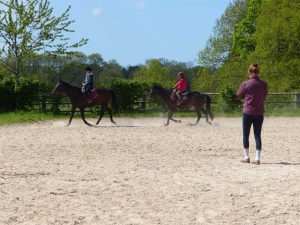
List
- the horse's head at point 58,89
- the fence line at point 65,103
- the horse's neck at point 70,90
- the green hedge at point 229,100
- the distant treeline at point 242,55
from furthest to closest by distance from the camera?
the distant treeline at point 242,55
the green hedge at point 229,100
the fence line at point 65,103
the horse's neck at point 70,90
the horse's head at point 58,89

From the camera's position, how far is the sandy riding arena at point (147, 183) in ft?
21.9

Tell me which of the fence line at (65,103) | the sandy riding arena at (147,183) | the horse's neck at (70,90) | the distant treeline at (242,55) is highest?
the distant treeline at (242,55)

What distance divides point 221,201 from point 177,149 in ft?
21.0

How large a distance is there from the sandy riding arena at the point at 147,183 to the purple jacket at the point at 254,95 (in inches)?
42.5

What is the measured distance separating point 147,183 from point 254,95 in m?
3.35

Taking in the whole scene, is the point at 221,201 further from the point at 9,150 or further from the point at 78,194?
the point at 9,150

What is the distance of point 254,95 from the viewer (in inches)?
431

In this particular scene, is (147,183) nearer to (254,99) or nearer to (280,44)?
(254,99)

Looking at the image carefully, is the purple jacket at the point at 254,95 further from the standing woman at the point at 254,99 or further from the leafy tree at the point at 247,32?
the leafy tree at the point at 247,32

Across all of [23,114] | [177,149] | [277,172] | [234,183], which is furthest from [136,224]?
[23,114]

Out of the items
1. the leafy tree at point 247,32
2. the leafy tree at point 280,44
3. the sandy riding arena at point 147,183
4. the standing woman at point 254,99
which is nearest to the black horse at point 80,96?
the sandy riding arena at point 147,183

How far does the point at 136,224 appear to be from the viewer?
20.6 ft

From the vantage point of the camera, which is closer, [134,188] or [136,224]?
[136,224]

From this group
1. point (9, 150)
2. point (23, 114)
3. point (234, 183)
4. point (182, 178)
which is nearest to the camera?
point (234, 183)
